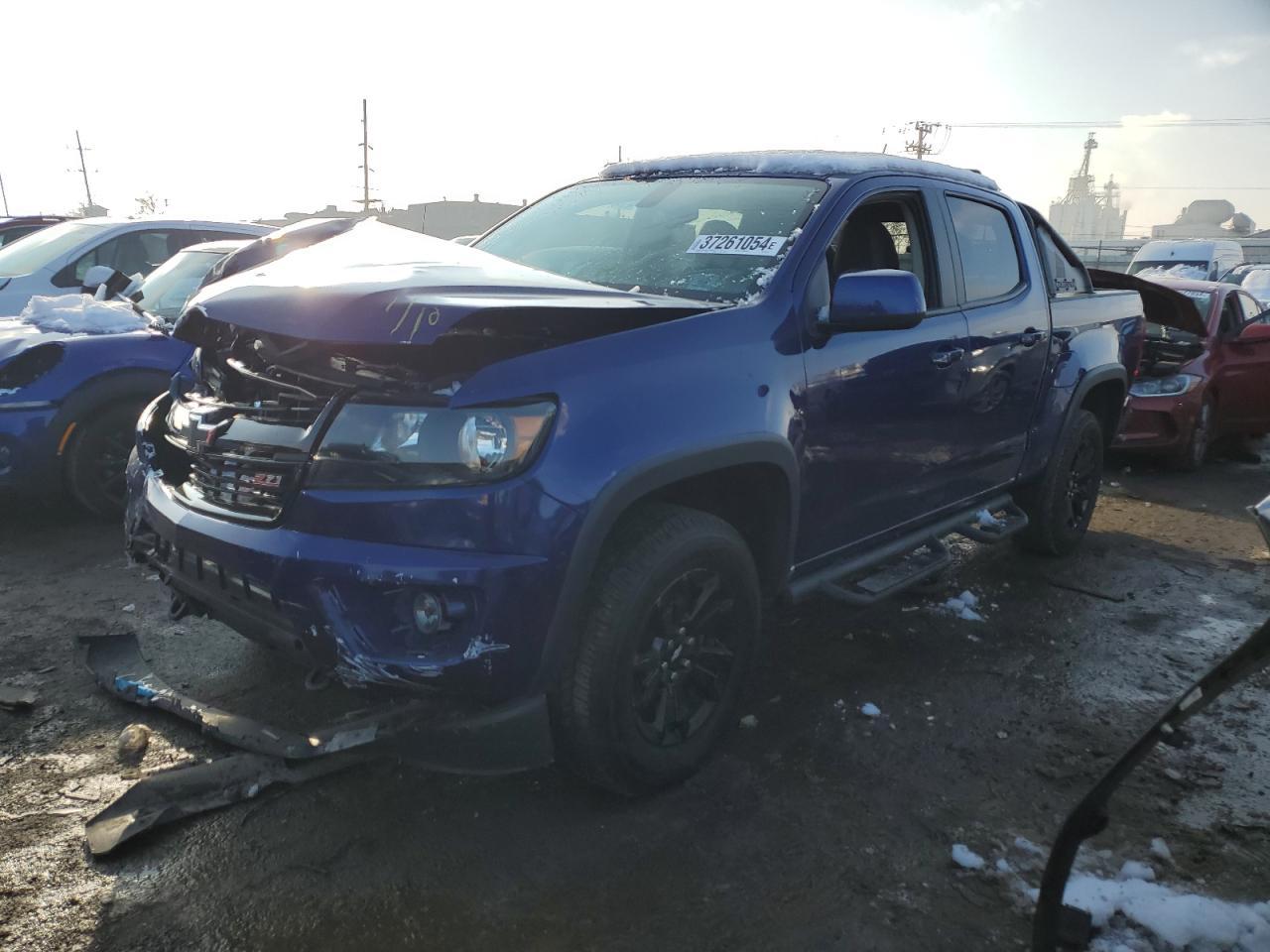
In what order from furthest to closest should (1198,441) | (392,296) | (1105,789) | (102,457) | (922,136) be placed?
(922,136)
(1198,441)
(102,457)
(392,296)
(1105,789)

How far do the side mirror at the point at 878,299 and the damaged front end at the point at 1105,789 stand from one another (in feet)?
4.34

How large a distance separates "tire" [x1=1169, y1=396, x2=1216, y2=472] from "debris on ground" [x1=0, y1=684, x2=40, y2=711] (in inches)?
306

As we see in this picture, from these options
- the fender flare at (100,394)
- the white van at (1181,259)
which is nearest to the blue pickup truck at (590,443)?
the fender flare at (100,394)

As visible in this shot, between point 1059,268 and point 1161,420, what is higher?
point 1059,268

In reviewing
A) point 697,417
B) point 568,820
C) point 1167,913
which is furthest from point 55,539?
point 1167,913

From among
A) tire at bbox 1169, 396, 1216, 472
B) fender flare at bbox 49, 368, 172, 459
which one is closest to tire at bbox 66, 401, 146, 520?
fender flare at bbox 49, 368, 172, 459

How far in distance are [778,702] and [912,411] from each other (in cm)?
119

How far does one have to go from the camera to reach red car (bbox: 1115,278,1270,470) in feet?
24.1

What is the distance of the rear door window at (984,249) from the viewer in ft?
13.2

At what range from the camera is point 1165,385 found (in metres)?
7.41

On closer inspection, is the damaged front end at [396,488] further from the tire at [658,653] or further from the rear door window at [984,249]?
the rear door window at [984,249]

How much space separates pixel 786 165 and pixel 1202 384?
215 inches

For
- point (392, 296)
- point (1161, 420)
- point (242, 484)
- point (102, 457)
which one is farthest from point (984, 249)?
point (102, 457)

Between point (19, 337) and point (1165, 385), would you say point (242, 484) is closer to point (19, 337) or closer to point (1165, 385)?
point (19, 337)
